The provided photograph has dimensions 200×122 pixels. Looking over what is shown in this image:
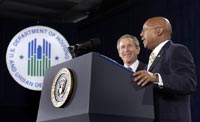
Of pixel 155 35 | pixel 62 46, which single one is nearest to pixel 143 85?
pixel 155 35

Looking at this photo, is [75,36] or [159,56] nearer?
[159,56]

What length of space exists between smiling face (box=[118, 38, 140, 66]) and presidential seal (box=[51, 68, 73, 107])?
1333mm

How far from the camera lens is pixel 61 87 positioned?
168 centimetres

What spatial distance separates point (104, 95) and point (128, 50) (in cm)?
155

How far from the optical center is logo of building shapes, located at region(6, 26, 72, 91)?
4.28 m

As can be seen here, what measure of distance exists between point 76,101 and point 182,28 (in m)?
3.16

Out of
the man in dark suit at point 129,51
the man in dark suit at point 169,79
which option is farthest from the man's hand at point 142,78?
the man in dark suit at point 129,51

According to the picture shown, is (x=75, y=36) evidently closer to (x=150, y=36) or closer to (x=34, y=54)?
(x=34, y=54)

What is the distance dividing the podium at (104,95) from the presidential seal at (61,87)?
0.02 metres

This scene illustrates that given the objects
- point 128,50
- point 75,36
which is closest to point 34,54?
point 75,36

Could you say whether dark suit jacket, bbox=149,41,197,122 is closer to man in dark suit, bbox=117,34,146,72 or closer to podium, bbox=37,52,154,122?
podium, bbox=37,52,154,122

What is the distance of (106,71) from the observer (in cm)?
155

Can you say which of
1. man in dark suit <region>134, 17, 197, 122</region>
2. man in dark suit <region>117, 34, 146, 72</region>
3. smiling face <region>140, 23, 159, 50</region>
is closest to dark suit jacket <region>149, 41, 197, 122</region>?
man in dark suit <region>134, 17, 197, 122</region>

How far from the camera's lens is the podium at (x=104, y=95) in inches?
59.1
